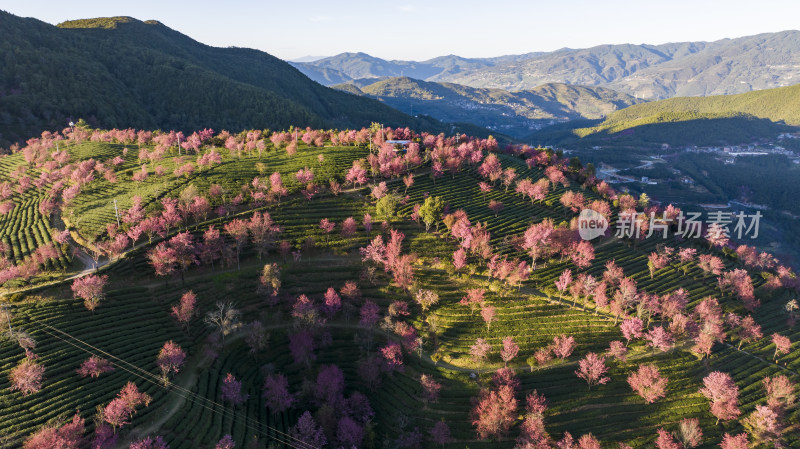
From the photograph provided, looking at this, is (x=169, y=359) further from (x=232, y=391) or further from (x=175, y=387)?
(x=232, y=391)

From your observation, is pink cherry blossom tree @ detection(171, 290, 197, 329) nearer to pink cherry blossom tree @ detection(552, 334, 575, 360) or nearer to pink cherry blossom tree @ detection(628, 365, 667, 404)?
pink cherry blossom tree @ detection(552, 334, 575, 360)

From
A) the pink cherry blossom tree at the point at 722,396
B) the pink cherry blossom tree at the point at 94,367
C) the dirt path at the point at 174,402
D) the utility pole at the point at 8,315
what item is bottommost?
the pink cherry blossom tree at the point at 722,396

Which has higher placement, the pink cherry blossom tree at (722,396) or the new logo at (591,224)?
the new logo at (591,224)

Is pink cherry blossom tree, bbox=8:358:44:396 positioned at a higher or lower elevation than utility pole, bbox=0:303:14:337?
lower

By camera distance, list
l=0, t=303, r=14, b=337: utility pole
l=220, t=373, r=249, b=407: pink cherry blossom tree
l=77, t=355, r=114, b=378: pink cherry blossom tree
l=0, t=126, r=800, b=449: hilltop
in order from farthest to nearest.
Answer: l=220, t=373, r=249, b=407: pink cherry blossom tree, l=0, t=126, r=800, b=449: hilltop, l=0, t=303, r=14, b=337: utility pole, l=77, t=355, r=114, b=378: pink cherry blossom tree

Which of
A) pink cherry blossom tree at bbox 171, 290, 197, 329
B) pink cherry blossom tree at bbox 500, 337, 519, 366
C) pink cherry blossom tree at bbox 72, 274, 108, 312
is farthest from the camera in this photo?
pink cherry blossom tree at bbox 500, 337, 519, 366

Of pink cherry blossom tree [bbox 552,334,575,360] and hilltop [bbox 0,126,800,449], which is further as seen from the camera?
pink cherry blossom tree [bbox 552,334,575,360]

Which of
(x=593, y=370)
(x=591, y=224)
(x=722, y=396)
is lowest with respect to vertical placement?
(x=722, y=396)

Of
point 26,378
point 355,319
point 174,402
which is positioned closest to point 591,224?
point 355,319

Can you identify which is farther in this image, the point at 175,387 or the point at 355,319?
the point at 355,319

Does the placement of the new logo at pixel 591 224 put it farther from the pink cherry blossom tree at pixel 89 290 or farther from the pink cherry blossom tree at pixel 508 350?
the pink cherry blossom tree at pixel 89 290

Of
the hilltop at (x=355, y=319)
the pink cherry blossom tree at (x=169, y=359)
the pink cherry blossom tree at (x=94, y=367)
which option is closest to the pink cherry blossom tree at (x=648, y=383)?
the hilltop at (x=355, y=319)

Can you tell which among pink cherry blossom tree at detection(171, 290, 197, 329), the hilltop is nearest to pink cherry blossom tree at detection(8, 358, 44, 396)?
the hilltop
